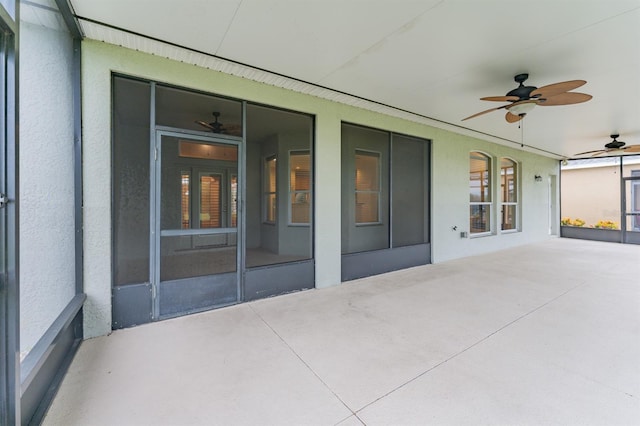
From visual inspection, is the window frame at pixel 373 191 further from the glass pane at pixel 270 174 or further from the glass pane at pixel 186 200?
the glass pane at pixel 186 200

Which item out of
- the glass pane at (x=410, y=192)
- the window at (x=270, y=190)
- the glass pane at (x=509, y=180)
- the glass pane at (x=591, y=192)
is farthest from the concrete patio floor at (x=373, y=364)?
the glass pane at (x=591, y=192)

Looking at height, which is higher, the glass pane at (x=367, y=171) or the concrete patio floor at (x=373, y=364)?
the glass pane at (x=367, y=171)

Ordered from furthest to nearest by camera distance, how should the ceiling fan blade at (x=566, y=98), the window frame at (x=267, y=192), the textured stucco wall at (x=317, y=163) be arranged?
the window frame at (x=267, y=192) < the ceiling fan blade at (x=566, y=98) < the textured stucco wall at (x=317, y=163)

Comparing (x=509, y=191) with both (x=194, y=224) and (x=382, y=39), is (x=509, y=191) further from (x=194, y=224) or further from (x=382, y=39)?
(x=194, y=224)

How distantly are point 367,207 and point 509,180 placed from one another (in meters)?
4.91

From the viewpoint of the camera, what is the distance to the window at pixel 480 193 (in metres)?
6.72

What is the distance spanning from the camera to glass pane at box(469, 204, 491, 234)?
670 cm

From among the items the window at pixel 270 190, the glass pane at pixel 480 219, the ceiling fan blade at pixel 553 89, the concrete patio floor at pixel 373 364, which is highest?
the ceiling fan blade at pixel 553 89

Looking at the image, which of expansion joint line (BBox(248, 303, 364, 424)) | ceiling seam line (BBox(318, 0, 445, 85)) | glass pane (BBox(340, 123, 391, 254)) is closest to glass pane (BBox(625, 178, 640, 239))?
glass pane (BBox(340, 123, 391, 254))

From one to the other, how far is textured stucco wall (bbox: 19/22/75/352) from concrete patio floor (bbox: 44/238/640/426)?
1.66 feet

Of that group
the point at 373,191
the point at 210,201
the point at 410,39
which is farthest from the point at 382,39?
the point at 373,191

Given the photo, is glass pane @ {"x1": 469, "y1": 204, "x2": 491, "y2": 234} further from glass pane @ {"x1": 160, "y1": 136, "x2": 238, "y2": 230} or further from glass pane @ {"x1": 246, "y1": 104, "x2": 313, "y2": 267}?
glass pane @ {"x1": 160, "y1": 136, "x2": 238, "y2": 230}

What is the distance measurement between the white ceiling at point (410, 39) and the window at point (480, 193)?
287cm

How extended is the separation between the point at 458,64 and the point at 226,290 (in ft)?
12.4
